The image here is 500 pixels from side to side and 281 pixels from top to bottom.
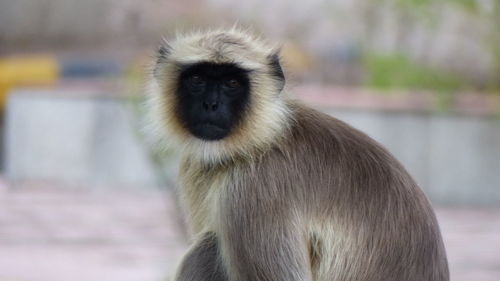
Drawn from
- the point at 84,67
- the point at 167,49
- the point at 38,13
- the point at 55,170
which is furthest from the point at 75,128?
the point at 167,49

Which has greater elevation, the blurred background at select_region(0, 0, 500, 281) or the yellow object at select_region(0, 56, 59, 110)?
the yellow object at select_region(0, 56, 59, 110)

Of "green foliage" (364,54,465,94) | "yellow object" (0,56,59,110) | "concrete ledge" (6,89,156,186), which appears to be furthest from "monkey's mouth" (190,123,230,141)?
"yellow object" (0,56,59,110)

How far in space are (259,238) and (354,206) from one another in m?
0.39

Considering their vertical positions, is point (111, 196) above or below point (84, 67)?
below

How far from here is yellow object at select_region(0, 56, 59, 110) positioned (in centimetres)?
1329

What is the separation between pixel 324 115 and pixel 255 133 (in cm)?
32

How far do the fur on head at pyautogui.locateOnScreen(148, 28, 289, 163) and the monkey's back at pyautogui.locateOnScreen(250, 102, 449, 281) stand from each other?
0.10 metres

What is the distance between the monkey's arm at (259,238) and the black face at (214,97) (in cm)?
28

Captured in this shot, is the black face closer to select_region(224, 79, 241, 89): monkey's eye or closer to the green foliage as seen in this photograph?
select_region(224, 79, 241, 89): monkey's eye

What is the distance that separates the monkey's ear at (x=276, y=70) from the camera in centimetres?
491

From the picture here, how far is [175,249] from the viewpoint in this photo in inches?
352

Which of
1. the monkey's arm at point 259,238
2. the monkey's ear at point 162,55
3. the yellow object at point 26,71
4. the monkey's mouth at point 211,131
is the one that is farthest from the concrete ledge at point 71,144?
the monkey's arm at point 259,238

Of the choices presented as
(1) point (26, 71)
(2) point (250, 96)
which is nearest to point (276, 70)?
(2) point (250, 96)

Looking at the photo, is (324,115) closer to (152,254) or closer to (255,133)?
(255,133)
